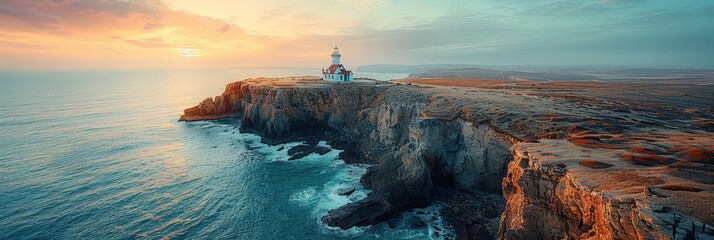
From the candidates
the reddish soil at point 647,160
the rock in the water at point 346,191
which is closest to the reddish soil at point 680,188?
the reddish soil at point 647,160

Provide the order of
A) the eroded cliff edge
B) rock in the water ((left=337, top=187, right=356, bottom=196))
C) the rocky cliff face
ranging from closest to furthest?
the rocky cliff face, the eroded cliff edge, rock in the water ((left=337, top=187, right=356, bottom=196))

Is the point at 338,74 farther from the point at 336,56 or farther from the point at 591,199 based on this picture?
the point at 591,199

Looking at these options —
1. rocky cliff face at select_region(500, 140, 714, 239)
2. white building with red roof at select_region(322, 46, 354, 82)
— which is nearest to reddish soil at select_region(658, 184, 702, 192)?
rocky cliff face at select_region(500, 140, 714, 239)

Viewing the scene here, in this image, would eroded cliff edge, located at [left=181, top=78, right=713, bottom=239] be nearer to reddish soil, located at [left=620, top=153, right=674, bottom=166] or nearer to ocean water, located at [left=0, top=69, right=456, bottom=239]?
reddish soil, located at [left=620, top=153, right=674, bottom=166]

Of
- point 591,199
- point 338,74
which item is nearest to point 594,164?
point 591,199

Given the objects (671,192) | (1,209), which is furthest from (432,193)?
(1,209)

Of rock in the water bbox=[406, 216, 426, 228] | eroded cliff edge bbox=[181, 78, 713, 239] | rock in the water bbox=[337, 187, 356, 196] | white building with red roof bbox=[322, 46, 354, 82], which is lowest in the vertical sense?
rock in the water bbox=[406, 216, 426, 228]
